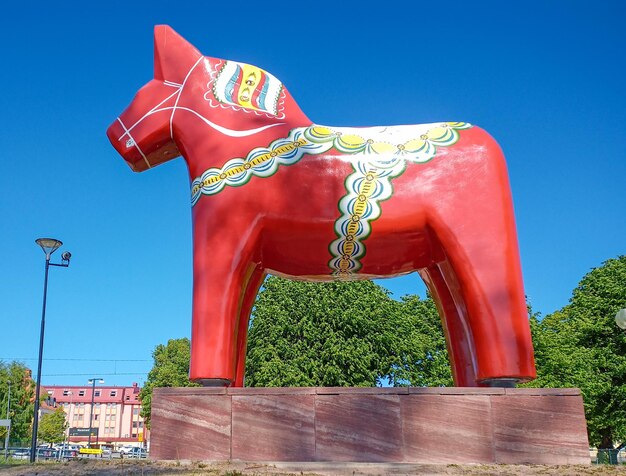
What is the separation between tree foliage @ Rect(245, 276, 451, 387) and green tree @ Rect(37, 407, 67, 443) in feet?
167

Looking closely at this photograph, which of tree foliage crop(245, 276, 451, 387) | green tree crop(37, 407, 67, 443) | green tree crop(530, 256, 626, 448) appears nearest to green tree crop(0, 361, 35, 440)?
green tree crop(37, 407, 67, 443)

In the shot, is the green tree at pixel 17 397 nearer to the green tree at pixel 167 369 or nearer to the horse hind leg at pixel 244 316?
the green tree at pixel 167 369

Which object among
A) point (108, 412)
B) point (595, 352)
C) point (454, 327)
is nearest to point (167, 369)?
point (595, 352)

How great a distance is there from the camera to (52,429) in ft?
220

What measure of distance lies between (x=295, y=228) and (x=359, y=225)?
912 mm

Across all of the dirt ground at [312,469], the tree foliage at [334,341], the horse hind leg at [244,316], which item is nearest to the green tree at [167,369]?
the tree foliage at [334,341]

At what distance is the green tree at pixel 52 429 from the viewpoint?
66.8 metres

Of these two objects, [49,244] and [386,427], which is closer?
[386,427]

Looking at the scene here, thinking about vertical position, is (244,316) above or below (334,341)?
below

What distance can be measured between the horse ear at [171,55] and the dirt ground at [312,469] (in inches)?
235

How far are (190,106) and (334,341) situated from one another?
15.7 meters

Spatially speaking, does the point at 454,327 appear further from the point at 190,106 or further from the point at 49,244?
the point at 49,244

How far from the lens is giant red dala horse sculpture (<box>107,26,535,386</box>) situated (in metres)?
8.51

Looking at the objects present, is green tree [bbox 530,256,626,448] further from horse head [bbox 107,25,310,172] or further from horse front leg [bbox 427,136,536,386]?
horse head [bbox 107,25,310,172]
